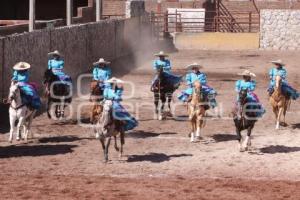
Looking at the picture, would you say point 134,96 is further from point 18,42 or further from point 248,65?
point 248,65

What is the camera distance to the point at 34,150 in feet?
56.3

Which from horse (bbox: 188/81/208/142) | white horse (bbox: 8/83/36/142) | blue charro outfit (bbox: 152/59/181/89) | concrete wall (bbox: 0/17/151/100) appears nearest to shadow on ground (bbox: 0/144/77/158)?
white horse (bbox: 8/83/36/142)

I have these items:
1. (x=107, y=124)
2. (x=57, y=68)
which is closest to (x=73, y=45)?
(x=57, y=68)

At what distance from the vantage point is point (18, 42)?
23719 mm

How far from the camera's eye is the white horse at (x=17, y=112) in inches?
679

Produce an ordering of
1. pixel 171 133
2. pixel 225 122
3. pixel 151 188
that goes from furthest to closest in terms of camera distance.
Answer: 1. pixel 225 122
2. pixel 171 133
3. pixel 151 188

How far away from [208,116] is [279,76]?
3529mm

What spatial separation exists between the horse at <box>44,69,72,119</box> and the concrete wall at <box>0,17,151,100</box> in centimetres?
215

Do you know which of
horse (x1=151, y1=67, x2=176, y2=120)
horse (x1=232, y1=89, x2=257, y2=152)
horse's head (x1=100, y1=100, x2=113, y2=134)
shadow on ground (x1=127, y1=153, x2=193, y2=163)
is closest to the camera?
horse's head (x1=100, y1=100, x2=113, y2=134)

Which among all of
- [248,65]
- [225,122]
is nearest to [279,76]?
[225,122]

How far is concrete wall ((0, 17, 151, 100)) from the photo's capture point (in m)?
23.1

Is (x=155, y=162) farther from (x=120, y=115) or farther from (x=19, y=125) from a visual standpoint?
(x=19, y=125)

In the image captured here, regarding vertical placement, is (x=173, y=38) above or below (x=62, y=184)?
above

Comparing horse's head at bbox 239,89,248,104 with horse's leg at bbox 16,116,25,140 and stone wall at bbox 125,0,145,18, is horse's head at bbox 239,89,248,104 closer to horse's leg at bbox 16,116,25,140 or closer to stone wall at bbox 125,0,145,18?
horse's leg at bbox 16,116,25,140
